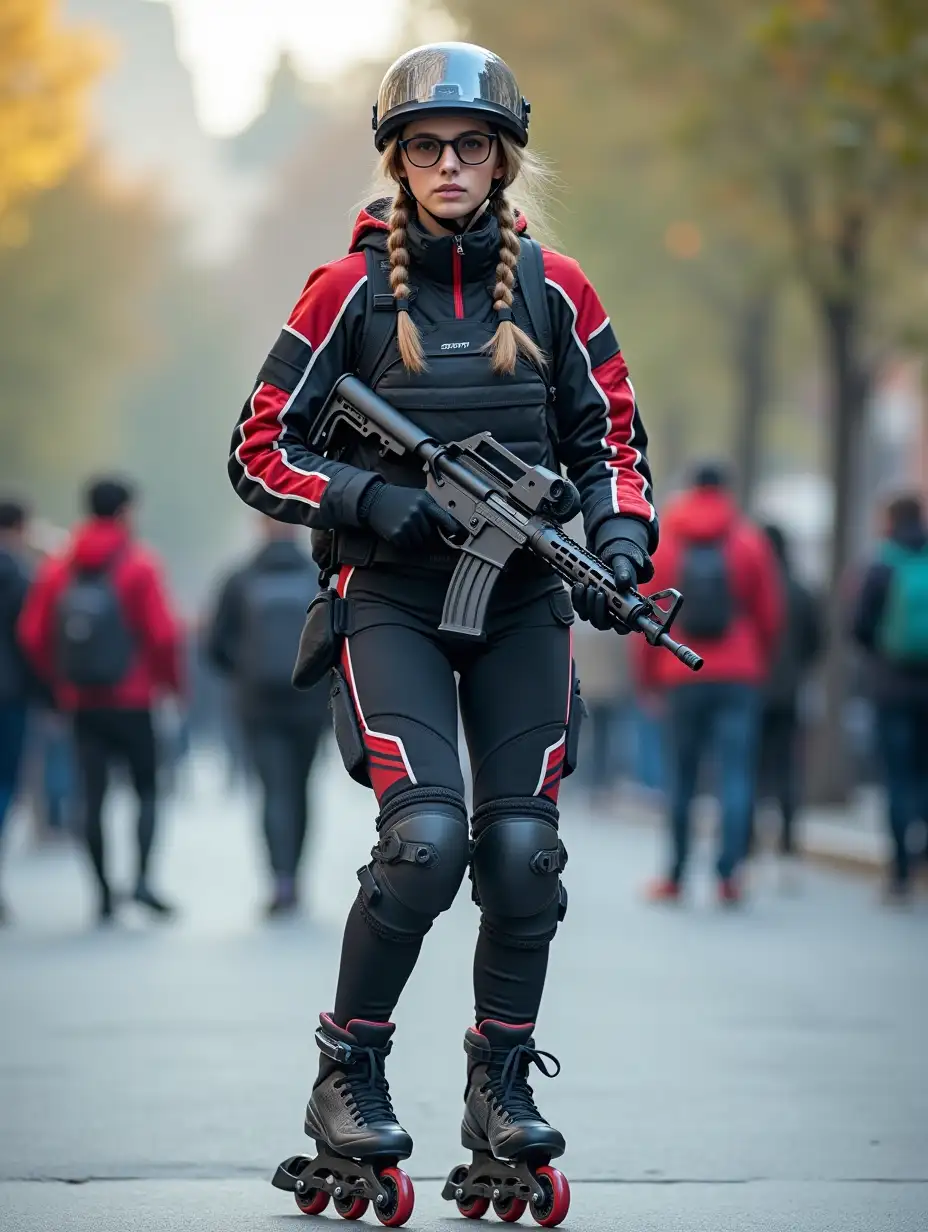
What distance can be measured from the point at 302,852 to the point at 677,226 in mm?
11565

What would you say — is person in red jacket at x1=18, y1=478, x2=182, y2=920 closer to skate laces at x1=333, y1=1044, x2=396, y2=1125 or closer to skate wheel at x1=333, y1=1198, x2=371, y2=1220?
skate laces at x1=333, y1=1044, x2=396, y2=1125

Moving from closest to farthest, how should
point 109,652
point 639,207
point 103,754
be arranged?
point 109,652, point 103,754, point 639,207

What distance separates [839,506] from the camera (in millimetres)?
19906

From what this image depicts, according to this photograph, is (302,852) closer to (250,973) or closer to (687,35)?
(250,973)

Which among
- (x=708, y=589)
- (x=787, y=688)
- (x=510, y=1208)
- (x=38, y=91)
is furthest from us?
(x=38, y=91)

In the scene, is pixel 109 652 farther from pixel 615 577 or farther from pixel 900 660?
pixel 615 577

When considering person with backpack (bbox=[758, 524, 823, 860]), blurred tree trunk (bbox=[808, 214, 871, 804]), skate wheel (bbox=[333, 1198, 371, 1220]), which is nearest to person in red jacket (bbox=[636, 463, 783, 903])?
person with backpack (bbox=[758, 524, 823, 860])

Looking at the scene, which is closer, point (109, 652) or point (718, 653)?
point (109, 652)

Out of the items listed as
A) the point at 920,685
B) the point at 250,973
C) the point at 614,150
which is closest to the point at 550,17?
the point at 614,150

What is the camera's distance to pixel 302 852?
12.7 m

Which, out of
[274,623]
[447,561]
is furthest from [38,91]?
[447,561]

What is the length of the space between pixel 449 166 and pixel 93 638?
7.22 metres

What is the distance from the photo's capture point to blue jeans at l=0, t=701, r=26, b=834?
44.0 feet

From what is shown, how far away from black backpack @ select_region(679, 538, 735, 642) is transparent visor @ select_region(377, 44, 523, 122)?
297 inches
